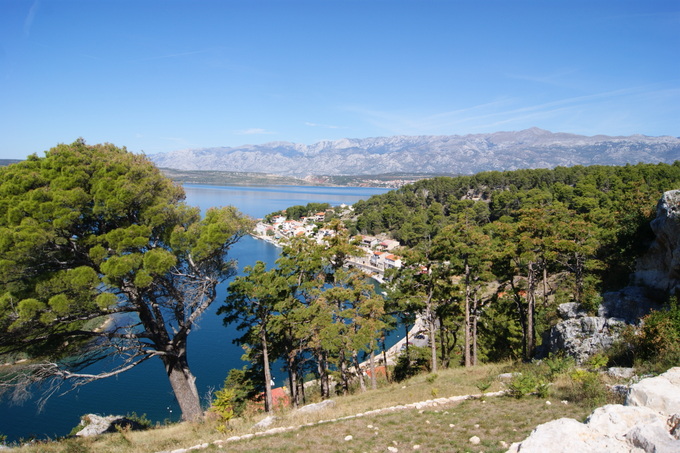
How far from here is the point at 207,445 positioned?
6.47m

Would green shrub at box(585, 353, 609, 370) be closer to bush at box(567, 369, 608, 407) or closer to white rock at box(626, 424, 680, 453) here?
bush at box(567, 369, 608, 407)

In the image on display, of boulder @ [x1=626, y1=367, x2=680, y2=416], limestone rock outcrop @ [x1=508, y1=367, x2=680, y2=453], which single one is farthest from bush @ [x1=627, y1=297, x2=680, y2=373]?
limestone rock outcrop @ [x1=508, y1=367, x2=680, y2=453]

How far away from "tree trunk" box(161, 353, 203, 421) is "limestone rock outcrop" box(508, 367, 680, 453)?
845 centimetres

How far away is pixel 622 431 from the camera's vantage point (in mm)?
4121

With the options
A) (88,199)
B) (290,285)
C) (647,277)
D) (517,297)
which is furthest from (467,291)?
(88,199)

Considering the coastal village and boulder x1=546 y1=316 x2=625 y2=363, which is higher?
boulder x1=546 y1=316 x2=625 y2=363

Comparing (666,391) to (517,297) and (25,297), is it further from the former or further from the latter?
(517,297)

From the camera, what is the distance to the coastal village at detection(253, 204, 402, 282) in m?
60.8

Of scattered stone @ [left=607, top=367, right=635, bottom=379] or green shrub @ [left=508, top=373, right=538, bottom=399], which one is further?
green shrub @ [left=508, top=373, right=538, bottom=399]

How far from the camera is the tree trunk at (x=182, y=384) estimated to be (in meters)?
9.90

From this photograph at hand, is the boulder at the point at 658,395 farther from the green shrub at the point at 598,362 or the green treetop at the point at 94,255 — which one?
the green treetop at the point at 94,255

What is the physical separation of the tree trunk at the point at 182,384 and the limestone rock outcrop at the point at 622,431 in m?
8.45

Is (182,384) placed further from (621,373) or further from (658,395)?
(621,373)

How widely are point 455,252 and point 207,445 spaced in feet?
40.2
